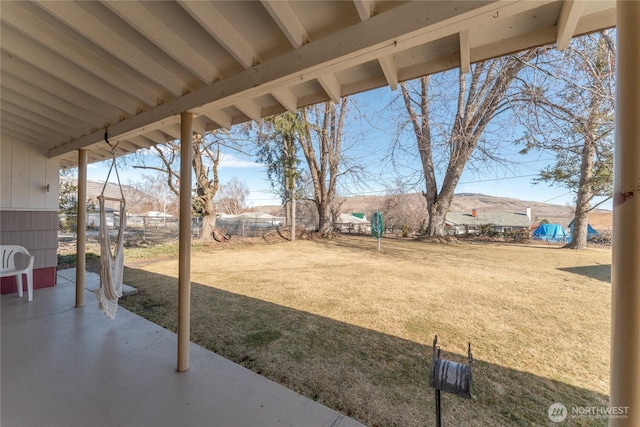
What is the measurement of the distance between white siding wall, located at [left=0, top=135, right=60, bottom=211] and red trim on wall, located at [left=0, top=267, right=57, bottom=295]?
0.92 meters

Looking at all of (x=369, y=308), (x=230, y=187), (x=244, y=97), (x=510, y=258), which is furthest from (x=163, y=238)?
(x=230, y=187)

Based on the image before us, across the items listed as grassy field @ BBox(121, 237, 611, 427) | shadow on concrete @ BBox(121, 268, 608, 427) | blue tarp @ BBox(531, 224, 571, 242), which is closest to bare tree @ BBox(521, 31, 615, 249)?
grassy field @ BBox(121, 237, 611, 427)

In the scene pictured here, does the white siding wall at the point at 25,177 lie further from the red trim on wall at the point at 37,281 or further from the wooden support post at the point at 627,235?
the wooden support post at the point at 627,235

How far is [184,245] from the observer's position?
204cm

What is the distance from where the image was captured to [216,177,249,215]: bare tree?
25.3 m

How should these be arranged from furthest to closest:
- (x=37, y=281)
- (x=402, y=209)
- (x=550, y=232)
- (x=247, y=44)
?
(x=402, y=209)
(x=550, y=232)
(x=37, y=281)
(x=247, y=44)

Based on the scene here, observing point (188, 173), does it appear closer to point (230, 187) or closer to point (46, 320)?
point (46, 320)

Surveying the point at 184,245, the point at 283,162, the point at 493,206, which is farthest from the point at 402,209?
the point at 493,206

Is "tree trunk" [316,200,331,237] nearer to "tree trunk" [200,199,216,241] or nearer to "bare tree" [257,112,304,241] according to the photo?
"bare tree" [257,112,304,241]

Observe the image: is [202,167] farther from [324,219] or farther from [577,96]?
[577,96]

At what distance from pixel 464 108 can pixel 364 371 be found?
785 centimetres

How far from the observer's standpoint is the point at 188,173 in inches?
80.1

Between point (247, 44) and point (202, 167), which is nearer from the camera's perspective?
point (247, 44)

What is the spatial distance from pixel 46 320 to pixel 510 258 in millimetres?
9821
